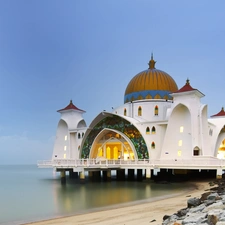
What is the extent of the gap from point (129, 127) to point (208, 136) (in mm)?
8077

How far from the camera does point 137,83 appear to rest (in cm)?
3453

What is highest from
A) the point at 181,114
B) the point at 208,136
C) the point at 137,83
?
the point at 137,83

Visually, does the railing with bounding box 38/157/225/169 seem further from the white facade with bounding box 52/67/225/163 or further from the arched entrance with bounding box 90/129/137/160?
the arched entrance with bounding box 90/129/137/160

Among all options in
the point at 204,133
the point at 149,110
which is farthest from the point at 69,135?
the point at 204,133

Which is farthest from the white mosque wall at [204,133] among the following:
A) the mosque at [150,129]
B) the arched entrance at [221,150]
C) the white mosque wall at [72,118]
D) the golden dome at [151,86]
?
the white mosque wall at [72,118]

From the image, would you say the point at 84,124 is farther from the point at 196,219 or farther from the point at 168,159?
the point at 196,219

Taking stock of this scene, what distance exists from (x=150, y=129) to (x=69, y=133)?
11.3 meters

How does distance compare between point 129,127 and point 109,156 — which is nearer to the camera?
point 129,127

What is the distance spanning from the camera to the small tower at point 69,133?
35875mm

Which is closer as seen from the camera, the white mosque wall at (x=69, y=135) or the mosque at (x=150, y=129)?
the mosque at (x=150, y=129)

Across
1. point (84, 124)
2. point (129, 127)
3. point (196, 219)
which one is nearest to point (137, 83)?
point (129, 127)

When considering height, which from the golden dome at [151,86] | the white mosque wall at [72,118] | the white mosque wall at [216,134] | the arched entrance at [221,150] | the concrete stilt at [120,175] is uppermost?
the golden dome at [151,86]

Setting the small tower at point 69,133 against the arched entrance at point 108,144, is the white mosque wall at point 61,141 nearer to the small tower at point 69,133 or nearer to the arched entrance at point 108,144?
the small tower at point 69,133

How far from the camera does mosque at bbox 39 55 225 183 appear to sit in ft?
90.9
